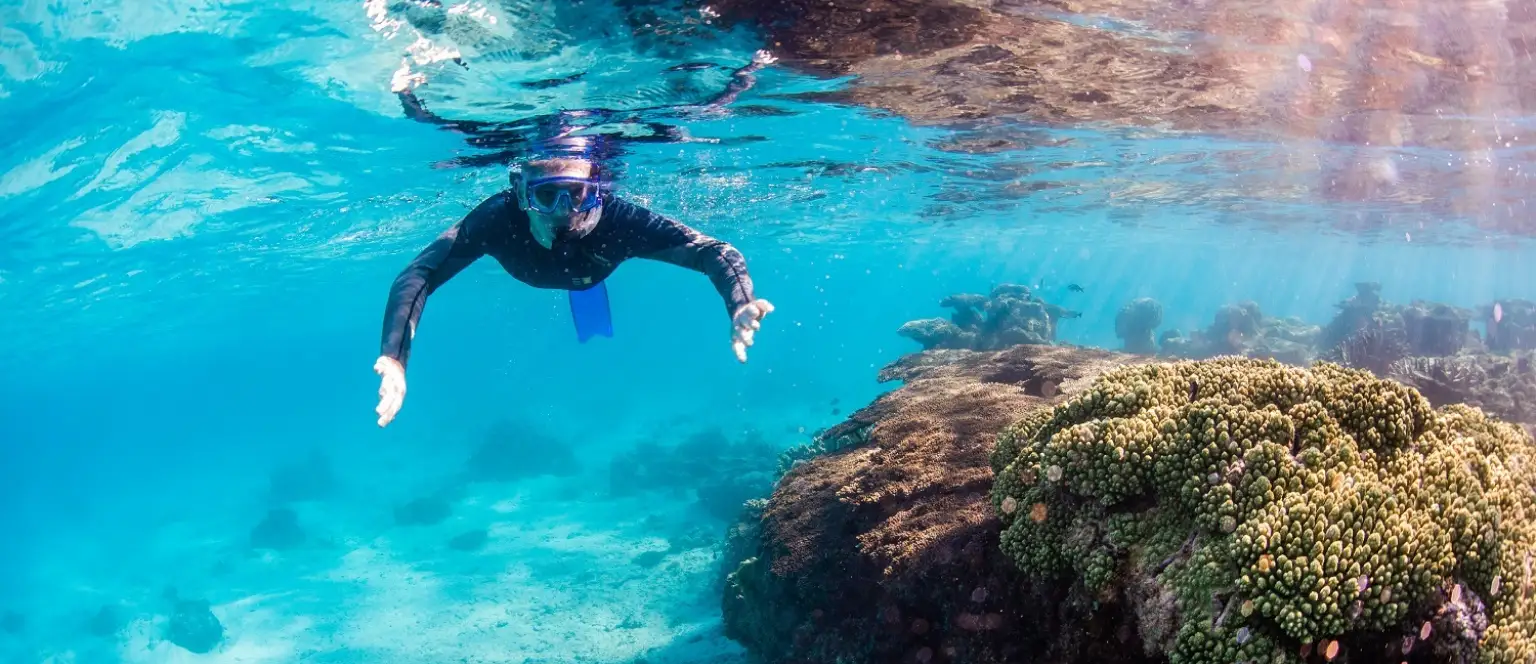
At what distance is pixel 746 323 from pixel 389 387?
2.52 m

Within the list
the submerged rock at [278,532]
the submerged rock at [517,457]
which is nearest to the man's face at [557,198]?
the submerged rock at [517,457]

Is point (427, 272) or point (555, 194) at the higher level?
point (555, 194)

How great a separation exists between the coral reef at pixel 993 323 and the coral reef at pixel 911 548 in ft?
31.6

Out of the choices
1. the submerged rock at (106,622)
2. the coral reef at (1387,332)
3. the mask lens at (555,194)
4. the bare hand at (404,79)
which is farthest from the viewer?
the submerged rock at (106,622)

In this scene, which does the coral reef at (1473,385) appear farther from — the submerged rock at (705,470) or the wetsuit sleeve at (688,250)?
the submerged rock at (705,470)

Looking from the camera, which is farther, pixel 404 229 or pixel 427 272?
pixel 404 229

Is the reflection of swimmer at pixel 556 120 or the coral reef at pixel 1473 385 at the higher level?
the reflection of swimmer at pixel 556 120

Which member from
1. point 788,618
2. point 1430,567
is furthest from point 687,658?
point 1430,567

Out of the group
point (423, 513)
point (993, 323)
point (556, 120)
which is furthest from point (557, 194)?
point (423, 513)

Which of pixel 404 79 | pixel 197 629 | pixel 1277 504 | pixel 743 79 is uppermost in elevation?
pixel 404 79

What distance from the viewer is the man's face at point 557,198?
23.8ft

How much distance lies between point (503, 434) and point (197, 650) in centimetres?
1559

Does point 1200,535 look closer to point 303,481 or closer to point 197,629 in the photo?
point 197,629

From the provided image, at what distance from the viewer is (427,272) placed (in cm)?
663
